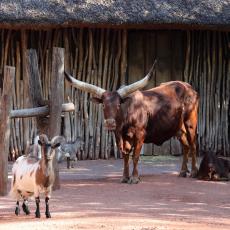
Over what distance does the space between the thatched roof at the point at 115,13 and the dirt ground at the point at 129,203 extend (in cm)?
285

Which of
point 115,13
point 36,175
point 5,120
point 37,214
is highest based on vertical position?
point 115,13

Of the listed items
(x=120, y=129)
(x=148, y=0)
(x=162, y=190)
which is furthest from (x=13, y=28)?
(x=162, y=190)

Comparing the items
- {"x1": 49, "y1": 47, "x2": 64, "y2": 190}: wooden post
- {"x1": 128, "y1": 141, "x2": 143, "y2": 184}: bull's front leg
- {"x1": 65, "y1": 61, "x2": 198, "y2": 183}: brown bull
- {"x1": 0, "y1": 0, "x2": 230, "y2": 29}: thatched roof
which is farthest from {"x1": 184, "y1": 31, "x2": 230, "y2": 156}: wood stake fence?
{"x1": 49, "y1": 47, "x2": 64, "y2": 190}: wooden post

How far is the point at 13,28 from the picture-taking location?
56.3 feet

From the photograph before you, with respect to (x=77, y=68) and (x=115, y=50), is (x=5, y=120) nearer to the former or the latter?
(x=77, y=68)

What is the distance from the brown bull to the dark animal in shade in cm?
38

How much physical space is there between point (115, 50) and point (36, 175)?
857 centimetres

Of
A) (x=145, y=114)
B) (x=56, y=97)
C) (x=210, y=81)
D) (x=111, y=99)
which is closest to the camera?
(x=56, y=97)

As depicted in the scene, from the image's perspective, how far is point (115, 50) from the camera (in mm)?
18344

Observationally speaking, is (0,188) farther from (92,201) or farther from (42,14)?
(42,14)

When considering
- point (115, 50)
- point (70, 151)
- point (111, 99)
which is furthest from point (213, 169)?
point (115, 50)

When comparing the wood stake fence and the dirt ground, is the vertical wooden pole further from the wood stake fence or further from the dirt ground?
the wood stake fence

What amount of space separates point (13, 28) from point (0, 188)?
18.7 ft

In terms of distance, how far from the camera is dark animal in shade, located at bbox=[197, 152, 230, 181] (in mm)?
14617
